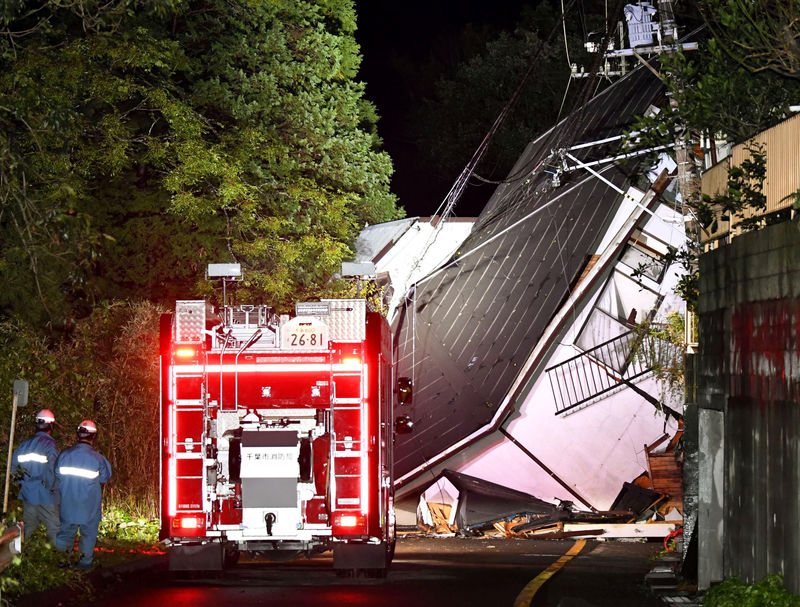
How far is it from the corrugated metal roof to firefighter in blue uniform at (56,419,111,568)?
523 inches

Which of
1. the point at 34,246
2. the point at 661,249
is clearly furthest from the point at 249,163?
the point at 34,246

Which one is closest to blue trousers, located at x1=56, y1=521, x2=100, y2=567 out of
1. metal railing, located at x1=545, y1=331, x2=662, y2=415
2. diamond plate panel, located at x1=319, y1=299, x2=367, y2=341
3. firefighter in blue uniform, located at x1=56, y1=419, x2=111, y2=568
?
firefighter in blue uniform, located at x1=56, y1=419, x2=111, y2=568

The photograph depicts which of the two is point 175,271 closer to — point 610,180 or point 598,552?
point 610,180

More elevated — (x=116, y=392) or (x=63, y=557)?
(x=116, y=392)

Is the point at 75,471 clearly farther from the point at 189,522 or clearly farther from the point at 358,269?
the point at 358,269

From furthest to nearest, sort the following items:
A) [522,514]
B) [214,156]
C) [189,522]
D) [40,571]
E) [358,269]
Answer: [522,514], [214,156], [358,269], [189,522], [40,571]

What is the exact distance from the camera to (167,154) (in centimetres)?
2645

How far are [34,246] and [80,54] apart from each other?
14.1 metres

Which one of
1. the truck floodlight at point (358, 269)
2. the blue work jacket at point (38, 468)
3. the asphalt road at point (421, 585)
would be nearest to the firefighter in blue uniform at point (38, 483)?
the blue work jacket at point (38, 468)

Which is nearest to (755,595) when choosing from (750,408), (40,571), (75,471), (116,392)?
(750,408)

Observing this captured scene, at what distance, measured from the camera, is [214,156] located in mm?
25953

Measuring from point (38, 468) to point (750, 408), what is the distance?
7.61m

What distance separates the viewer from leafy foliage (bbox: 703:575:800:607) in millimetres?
10766

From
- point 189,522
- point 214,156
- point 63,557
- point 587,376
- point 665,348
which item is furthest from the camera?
point 587,376
